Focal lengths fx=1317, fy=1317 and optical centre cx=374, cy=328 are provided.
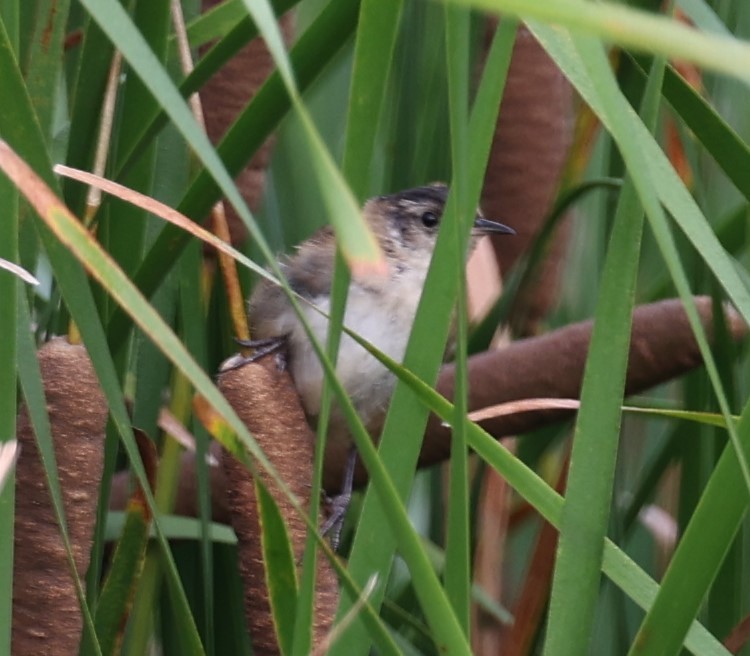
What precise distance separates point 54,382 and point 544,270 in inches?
29.5

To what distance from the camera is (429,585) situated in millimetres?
667

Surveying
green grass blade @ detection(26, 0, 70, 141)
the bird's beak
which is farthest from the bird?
green grass blade @ detection(26, 0, 70, 141)

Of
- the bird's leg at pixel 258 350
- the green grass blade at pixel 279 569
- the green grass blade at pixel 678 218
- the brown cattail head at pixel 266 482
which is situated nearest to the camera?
the green grass blade at pixel 678 218

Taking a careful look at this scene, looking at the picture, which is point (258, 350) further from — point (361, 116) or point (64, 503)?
point (361, 116)

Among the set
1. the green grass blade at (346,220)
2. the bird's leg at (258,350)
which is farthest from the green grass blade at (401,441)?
the bird's leg at (258,350)

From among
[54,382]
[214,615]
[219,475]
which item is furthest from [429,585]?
[219,475]

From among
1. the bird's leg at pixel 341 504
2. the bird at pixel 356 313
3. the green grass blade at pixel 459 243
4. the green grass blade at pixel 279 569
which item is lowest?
the bird's leg at pixel 341 504

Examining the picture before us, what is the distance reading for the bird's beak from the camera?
5.43ft

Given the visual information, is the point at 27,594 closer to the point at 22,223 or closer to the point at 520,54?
the point at 22,223

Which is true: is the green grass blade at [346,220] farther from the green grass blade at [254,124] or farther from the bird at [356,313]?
the bird at [356,313]

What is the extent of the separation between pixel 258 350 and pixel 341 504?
0.90 ft

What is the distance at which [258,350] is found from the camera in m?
1.62

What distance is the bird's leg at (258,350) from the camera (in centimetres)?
120

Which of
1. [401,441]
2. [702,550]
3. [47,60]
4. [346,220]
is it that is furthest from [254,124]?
[346,220]
